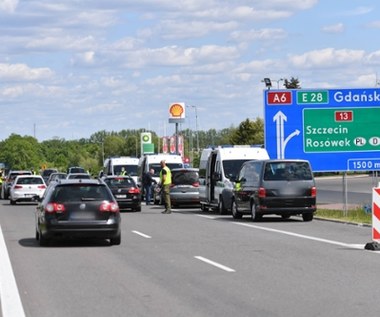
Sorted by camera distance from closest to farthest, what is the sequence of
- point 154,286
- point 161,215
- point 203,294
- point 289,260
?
point 203,294, point 154,286, point 289,260, point 161,215

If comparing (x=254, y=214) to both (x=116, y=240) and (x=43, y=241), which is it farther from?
(x=43, y=241)

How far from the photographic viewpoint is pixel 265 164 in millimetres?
27562

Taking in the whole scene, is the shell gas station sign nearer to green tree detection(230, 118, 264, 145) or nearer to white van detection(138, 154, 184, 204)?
green tree detection(230, 118, 264, 145)

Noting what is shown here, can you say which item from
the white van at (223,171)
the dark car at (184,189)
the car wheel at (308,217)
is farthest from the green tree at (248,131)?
the car wheel at (308,217)

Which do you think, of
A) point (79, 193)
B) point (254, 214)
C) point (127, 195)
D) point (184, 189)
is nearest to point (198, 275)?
point (79, 193)

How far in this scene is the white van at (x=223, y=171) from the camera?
106 ft

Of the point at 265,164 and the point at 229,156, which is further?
the point at 229,156

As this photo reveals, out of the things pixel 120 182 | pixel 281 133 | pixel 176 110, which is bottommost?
pixel 120 182

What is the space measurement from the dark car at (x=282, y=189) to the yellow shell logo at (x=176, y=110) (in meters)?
67.9

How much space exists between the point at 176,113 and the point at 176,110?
13.4 inches

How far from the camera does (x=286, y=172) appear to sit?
27547mm

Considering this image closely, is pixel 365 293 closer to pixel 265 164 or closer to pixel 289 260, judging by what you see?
pixel 289 260

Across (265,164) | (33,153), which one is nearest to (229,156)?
(265,164)

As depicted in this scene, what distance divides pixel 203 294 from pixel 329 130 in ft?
72.2
